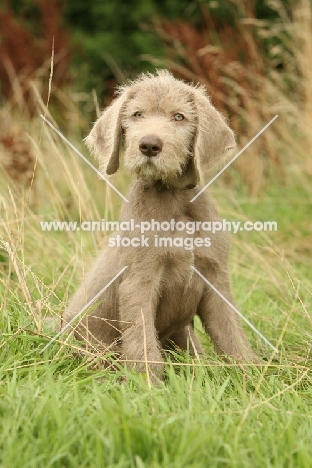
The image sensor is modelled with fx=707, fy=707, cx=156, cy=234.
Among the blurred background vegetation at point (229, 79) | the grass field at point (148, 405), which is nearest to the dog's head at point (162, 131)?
the grass field at point (148, 405)

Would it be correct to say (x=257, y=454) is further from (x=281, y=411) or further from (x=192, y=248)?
(x=192, y=248)

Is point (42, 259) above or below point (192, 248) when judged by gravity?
above

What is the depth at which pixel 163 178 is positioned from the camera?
3492 millimetres

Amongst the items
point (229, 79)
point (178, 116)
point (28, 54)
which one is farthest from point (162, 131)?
point (28, 54)

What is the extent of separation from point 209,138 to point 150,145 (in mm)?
437

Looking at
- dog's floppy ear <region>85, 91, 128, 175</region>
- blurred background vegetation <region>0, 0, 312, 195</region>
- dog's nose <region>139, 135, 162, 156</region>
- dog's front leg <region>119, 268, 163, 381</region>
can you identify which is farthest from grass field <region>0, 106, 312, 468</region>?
blurred background vegetation <region>0, 0, 312, 195</region>

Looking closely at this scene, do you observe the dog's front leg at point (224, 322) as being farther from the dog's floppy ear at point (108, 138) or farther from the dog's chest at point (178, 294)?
the dog's floppy ear at point (108, 138)

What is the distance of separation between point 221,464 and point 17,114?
7678mm

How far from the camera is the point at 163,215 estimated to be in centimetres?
365

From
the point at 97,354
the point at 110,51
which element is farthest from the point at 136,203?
the point at 110,51

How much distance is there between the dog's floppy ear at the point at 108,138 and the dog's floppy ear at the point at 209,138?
418 millimetres

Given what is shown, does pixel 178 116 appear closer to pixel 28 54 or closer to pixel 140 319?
pixel 140 319

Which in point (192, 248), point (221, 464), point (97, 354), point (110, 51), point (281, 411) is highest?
point (110, 51)

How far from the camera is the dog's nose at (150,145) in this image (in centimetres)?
331
